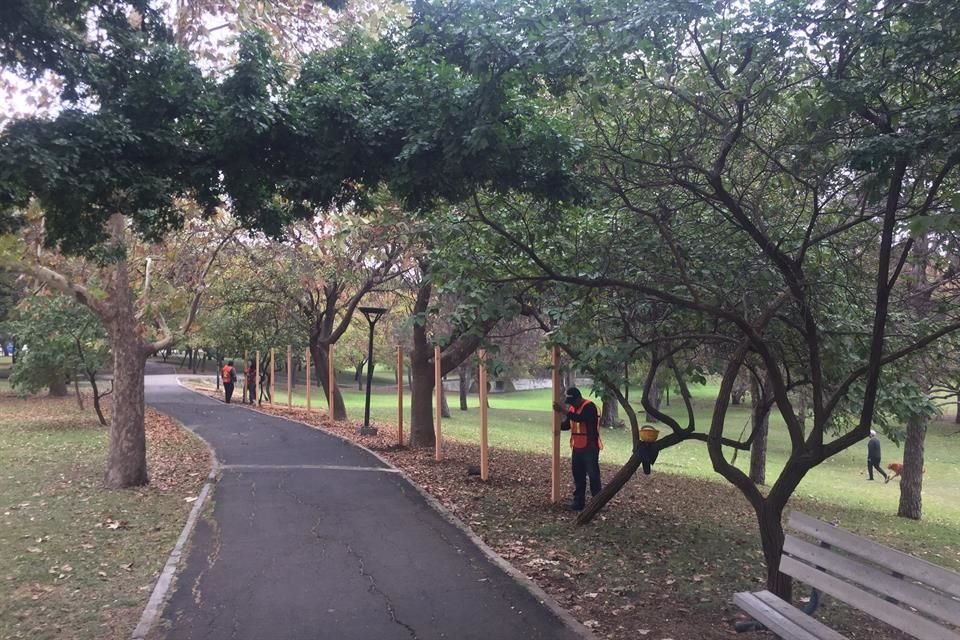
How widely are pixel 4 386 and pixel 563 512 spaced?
39.5 meters

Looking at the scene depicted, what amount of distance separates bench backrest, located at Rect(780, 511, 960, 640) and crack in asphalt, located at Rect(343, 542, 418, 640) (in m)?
2.55

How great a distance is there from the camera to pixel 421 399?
15.4 meters

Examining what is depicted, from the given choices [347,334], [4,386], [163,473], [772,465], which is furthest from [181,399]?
[772,465]

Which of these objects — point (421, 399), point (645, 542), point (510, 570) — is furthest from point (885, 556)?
point (421, 399)

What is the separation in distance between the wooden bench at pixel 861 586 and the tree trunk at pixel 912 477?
31.5ft

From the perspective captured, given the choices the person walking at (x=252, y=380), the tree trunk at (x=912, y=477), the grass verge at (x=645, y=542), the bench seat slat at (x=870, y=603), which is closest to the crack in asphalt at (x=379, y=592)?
the grass verge at (x=645, y=542)

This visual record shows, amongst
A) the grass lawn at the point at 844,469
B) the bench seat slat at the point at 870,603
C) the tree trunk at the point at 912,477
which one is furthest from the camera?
the tree trunk at the point at 912,477

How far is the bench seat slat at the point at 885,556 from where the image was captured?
3.53m

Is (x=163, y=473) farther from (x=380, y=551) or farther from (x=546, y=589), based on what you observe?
(x=546, y=589)

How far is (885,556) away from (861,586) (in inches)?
24.8

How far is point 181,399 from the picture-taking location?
30.6 metres

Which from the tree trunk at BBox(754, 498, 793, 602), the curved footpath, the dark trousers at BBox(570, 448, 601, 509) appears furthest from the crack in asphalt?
the dark trousers at BBox(570, 448, 601, 509)

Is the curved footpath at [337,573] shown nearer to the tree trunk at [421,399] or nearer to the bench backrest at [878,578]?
the bench backrest at [878,578]

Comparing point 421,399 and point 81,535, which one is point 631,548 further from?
point 421,399
